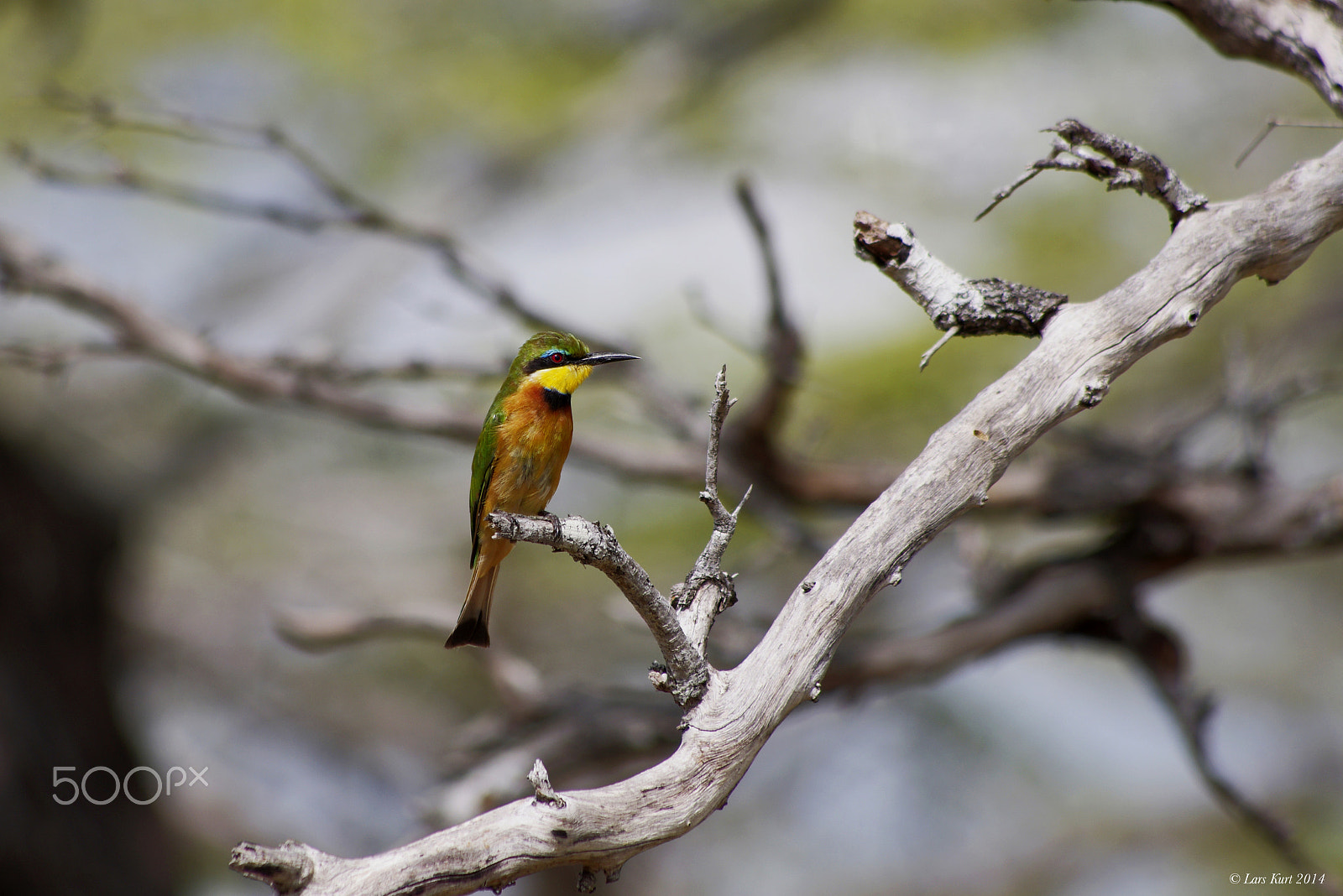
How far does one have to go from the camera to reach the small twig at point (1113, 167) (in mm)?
2418

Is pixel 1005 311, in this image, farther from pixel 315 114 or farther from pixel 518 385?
pixel 315 114

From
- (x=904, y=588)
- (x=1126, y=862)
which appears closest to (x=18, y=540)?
(x=904, y=588)

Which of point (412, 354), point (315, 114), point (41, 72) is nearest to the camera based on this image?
point (412, 354)

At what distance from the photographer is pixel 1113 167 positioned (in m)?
2.47

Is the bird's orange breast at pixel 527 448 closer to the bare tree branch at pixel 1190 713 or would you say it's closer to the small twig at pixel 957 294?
the small twig at pixel 957 294

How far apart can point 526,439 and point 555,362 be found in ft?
1.17

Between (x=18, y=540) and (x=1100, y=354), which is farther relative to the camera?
(x=18, y=540)

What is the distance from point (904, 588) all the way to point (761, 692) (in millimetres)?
6054

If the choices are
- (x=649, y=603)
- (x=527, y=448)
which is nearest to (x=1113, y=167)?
(x=649, y=603)

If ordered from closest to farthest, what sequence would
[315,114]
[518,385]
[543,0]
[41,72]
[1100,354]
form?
[1100,354], [518,385], [41,72], [315,114], [543,0]

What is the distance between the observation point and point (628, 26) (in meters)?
10.2

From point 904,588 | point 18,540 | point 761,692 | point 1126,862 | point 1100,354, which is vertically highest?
point 1100,354

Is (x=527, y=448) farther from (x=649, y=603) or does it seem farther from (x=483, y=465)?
(x=649, y=603)

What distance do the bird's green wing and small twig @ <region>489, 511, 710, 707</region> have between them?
78.7 inches
